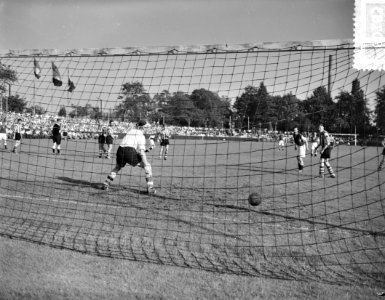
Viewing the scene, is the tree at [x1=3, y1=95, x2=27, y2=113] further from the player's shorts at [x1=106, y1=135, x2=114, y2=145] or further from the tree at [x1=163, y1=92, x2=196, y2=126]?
the player's shorts at [x1=106, y1=135, x2=114, y2=145]

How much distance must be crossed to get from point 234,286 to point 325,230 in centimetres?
267

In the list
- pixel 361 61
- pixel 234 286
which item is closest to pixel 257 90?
pixel 361 61

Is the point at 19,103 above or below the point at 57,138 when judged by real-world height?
above

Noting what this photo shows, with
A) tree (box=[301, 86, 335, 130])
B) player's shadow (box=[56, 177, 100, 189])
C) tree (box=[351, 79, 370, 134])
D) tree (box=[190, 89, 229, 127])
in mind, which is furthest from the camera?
player's shadow (box=[56, 177, 100, 189])

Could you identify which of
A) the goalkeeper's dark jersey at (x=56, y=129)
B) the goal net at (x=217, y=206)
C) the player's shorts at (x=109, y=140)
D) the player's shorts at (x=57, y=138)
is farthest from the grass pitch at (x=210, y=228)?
the player's shorts at (x=57, y=138)

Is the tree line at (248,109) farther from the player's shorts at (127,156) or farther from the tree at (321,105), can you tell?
the player's shorts at (127,156)

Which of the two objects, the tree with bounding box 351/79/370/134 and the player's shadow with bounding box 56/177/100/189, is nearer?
the tree with bounding box 351/79/370/134

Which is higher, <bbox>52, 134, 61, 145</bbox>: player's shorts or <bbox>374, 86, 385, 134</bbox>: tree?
<bbox>374, 86, 385, 134</bbox>: tree

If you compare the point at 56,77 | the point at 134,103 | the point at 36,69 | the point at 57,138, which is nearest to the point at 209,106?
the point at 134,103

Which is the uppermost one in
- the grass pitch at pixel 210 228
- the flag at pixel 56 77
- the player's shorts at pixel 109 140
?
the flag at pixel 56 77

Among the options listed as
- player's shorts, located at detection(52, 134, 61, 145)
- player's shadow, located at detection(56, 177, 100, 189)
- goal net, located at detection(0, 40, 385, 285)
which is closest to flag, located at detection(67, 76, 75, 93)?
goal net, located at detection(0, 40, 385, 285)

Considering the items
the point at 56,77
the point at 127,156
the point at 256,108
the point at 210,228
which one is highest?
the point at 56,77

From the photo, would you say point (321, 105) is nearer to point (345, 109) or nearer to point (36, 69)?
point (345, 109)

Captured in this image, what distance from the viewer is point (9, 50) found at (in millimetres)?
6605
